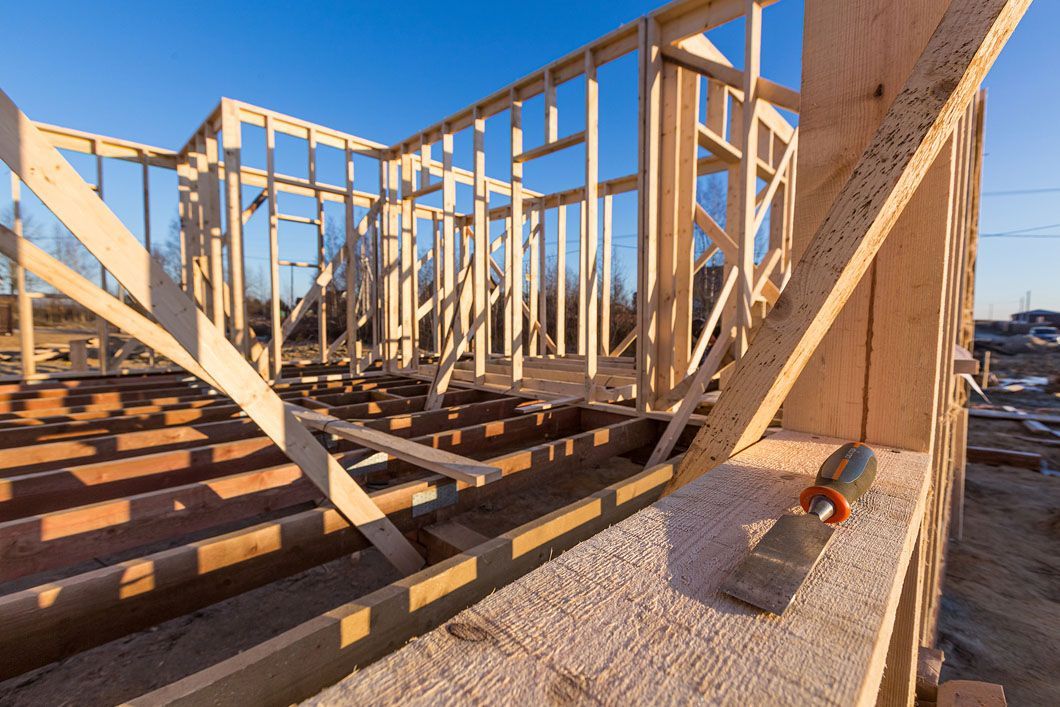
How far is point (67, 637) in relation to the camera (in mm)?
1436

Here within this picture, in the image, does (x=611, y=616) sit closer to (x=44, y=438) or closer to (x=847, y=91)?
(x=847, y=91)

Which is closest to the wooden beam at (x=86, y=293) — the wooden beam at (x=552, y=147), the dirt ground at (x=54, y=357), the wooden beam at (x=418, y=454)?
the wooden beam at (x=418, y=454)

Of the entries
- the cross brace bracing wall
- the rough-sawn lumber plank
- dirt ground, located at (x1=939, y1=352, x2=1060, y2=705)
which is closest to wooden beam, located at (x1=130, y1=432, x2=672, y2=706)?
the cross brace bracing wall

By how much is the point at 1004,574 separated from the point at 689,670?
500cm

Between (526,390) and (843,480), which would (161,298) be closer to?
(843,480)

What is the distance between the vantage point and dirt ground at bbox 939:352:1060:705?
2689 mm

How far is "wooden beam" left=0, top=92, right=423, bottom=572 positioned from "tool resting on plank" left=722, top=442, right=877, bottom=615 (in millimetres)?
1465

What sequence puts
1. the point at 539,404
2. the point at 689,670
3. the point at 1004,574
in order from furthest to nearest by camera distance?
the point at 539,404 < the point at 1004,574 < the point at 689,670

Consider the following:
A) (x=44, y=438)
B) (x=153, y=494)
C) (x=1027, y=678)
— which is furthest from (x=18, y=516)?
(x=1027, y=678)

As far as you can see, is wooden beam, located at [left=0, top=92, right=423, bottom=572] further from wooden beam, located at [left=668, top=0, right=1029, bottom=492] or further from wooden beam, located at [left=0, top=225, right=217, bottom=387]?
wooden beam, located at [left=668, top=0, right=1029, bottom=492]

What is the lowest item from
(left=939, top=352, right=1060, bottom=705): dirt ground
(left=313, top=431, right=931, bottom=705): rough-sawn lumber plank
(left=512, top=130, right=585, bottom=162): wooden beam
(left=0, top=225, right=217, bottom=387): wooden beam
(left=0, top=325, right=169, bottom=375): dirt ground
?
(left=939, top=352, right=1060, bottom=705): dirt ground

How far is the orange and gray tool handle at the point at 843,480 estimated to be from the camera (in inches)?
35.4

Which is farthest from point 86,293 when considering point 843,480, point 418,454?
point 843,480

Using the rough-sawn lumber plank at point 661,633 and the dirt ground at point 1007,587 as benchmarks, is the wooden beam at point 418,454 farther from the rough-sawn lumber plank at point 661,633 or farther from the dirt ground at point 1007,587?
the dirt ground at point 1007,587
